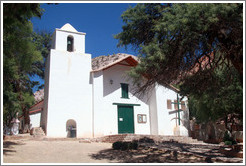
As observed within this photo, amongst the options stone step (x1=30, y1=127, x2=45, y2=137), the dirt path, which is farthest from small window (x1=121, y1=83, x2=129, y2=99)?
the dirt path

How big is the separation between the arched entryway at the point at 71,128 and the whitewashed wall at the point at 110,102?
4.87 feet

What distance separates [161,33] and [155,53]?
79cm

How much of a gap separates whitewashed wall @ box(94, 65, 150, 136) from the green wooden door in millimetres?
297

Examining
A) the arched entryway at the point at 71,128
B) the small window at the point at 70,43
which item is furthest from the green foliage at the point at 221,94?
the small window at the point at 70,43

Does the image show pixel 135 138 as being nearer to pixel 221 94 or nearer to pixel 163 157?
pixel 163 157

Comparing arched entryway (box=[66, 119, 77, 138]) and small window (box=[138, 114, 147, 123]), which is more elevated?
small window (box=[138, 114, 147, 123])

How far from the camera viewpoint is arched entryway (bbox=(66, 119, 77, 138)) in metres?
16.7

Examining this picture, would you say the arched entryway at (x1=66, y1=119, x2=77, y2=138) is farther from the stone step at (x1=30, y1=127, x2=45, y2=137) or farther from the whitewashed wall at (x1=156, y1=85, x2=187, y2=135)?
the whitewashed wall at (x1=156, y1=85, x2=187, y2=135)

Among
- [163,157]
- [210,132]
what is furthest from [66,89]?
[210,132]

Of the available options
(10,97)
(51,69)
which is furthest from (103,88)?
(10,97)

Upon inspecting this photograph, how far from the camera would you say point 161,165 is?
295 inches

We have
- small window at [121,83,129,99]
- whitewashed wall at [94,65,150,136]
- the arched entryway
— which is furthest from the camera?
small window at [121,83,129,99]

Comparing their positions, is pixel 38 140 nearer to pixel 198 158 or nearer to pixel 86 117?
pixel 86 117

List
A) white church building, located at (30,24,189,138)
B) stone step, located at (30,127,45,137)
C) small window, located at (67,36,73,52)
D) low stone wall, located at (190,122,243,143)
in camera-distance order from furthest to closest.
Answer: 1. low stone wall, located at (190,122,243,143)
2. small window, located at (67,36,73,52)
3. white church building, located at (30,24,189,138)
4. stone step, located at (30,127,45,137)
